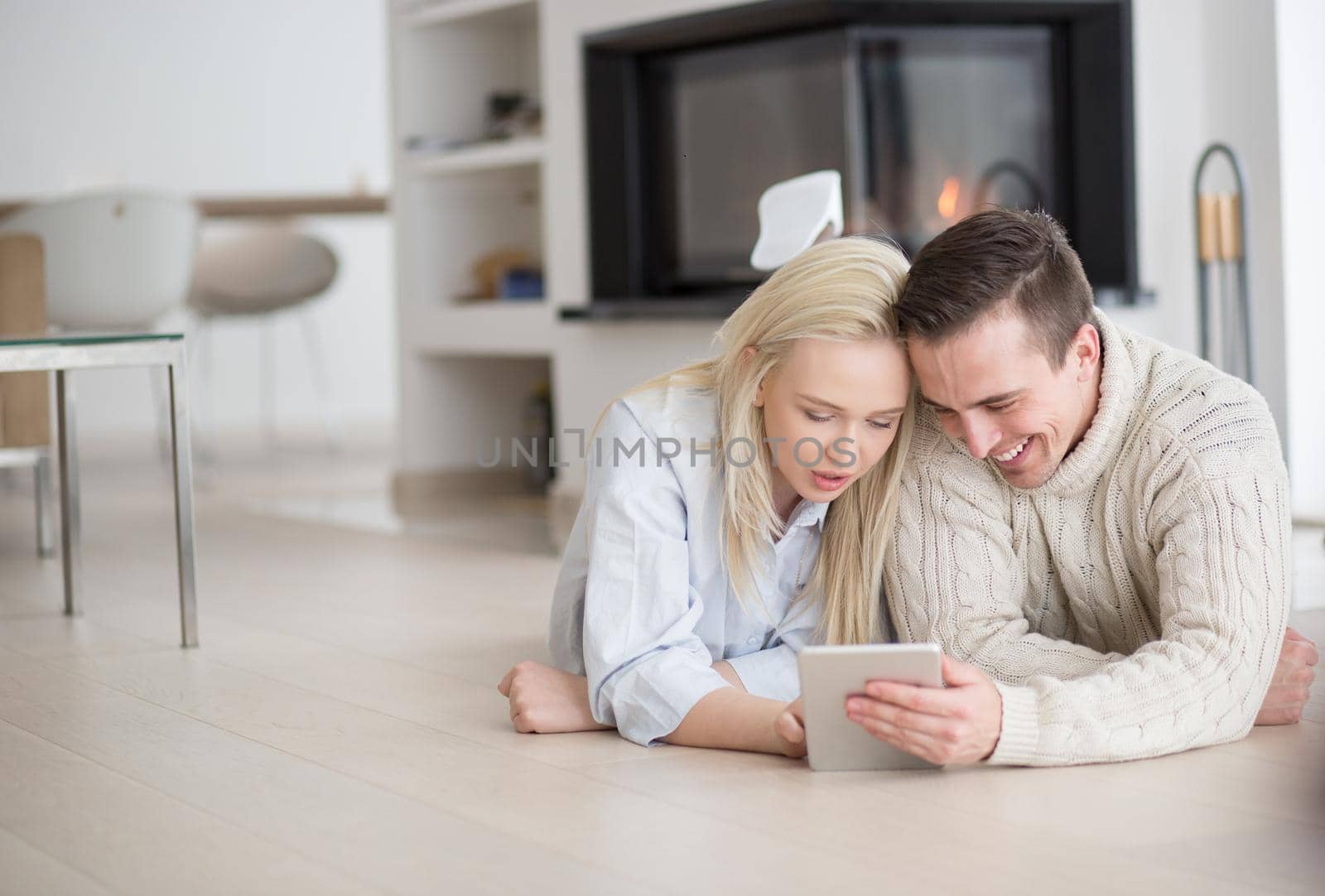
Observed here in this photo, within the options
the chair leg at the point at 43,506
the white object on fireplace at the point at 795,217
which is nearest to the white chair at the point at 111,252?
the chair leg at the point at 43,506

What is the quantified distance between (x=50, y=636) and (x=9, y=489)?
242cm

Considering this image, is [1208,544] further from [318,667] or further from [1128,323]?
[1128,323]

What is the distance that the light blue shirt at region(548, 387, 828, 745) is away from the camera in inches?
63.7

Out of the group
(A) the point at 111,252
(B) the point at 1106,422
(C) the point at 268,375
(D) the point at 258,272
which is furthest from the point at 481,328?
(C) the point at 268,375

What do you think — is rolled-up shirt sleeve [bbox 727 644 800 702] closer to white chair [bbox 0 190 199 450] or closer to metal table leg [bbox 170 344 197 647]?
metal table leg [bbox 170 344 197 647]

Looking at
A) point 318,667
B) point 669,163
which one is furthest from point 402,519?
point 318,667

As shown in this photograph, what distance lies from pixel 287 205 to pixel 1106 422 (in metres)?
3.69

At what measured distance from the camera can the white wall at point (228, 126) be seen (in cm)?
630

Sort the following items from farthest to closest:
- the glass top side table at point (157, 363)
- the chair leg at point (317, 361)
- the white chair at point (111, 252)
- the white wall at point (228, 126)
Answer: the chair leg at point (317, 361), the white wall at point (228, 126), the white chair at point (111, 252), the glass top side table at point (157, 363)

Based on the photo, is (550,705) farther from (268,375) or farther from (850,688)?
(268,375)

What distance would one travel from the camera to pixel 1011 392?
5.07 ft

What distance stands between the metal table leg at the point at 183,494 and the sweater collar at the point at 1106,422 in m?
1.23

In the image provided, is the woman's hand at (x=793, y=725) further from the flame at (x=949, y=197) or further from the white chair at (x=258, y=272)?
the white chair at (x=258, y=272)

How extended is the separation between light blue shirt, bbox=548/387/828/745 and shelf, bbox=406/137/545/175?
2386 mm
